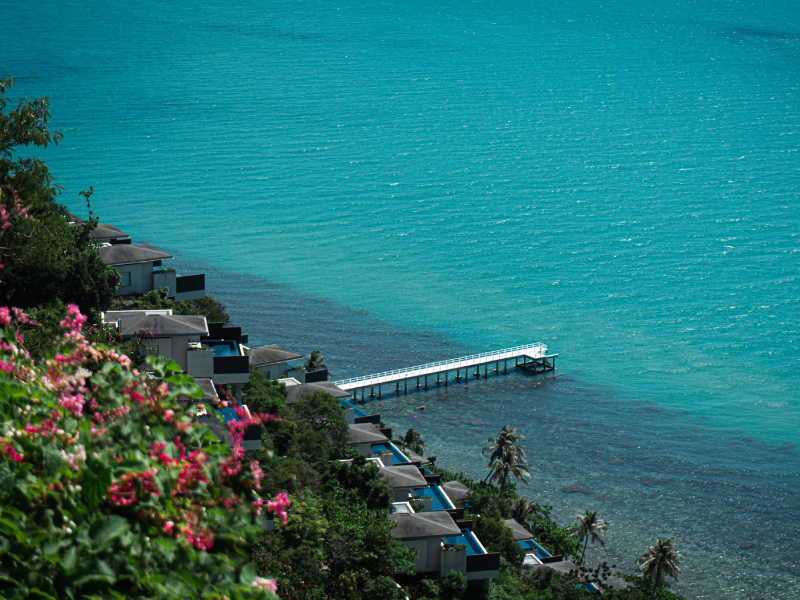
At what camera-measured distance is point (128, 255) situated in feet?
142

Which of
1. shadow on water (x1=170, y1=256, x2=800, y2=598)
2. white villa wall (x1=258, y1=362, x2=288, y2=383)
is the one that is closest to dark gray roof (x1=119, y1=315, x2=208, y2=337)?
white villa wall (x1=258, y1=362, x2=288, y2=383)

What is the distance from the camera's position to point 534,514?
60.3 meters

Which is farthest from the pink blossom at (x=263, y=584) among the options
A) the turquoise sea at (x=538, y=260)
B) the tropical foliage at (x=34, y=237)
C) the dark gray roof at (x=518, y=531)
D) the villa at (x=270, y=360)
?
the villa at (x=270, y=360)

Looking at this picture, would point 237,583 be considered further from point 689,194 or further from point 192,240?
point 689,194

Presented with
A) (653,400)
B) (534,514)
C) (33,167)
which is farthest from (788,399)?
(33,167)

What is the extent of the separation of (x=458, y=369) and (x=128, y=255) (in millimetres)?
48791

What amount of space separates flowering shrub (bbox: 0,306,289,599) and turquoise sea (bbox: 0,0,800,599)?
4965 centimetres

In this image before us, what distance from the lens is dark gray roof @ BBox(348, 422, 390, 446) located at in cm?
5300

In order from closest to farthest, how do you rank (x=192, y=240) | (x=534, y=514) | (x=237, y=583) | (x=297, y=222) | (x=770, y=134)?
(x=237, y=583), (x=534, y=514), (x=192, y=240), (x=297, y=222), (x=770, y=134)

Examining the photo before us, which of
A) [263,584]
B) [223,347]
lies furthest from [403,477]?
[263,584]

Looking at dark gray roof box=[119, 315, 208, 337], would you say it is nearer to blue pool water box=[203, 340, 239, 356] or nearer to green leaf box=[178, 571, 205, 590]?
blue pool water box=[203, 340, 239, 356]

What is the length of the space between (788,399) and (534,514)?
41.4m

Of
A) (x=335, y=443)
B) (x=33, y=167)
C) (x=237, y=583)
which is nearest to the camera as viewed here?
(x=237, y=583)

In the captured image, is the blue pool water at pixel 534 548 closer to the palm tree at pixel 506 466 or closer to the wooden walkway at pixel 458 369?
the palm tree at pixel 506 466
